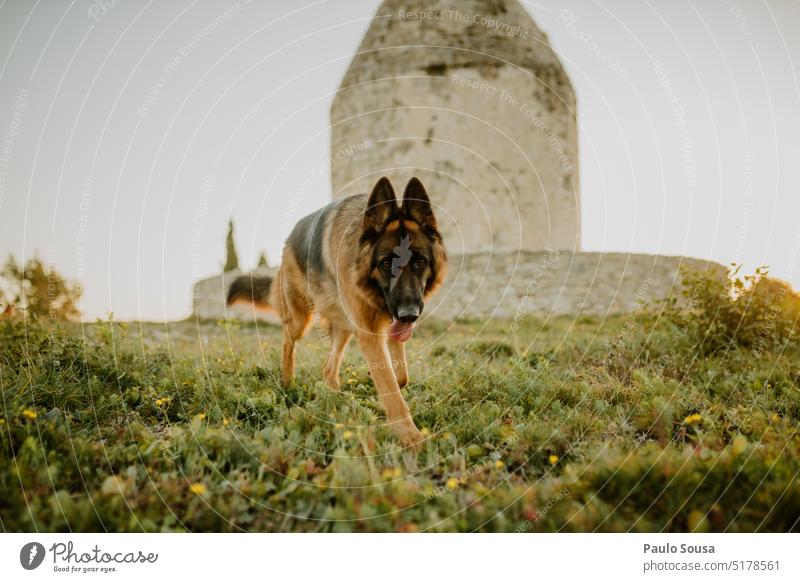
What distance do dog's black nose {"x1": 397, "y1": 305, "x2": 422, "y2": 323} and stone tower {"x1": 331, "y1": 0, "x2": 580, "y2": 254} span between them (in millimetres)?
11009

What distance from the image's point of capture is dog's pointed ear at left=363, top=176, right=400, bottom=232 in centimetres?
359

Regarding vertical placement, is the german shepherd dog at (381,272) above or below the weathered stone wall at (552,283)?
below

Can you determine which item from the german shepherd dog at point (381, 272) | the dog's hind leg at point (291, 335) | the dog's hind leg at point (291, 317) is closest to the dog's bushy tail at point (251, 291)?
the dog's hind leg at point (291, 317)

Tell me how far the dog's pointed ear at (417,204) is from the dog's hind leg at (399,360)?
46.5 inches

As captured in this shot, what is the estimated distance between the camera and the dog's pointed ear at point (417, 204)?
12.0 feet

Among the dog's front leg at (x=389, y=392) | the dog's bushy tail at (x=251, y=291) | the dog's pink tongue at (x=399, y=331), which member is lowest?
the dog's front leg at (x=389, y=392)

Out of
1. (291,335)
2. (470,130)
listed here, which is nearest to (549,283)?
(470,130)

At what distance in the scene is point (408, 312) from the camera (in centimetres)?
337

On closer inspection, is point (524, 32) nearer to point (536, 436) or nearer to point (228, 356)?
point (228, 356)

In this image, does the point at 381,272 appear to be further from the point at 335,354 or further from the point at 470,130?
the point at 470,130

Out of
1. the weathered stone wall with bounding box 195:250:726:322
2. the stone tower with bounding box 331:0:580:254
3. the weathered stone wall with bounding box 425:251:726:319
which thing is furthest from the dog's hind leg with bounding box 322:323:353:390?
the stone tower with bounding box 331:0:580:254

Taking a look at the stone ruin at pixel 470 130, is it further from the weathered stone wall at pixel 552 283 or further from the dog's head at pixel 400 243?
the dog's head at pixel 400 243

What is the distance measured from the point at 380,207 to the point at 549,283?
1010 cm
